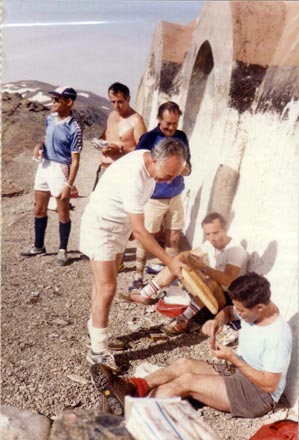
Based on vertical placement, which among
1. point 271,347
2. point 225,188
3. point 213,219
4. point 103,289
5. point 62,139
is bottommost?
point 103,289

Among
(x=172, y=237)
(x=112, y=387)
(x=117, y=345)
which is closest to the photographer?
(x=112, y=387)

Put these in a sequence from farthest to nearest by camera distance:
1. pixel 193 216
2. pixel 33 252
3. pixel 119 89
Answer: pixel 193 216 → pixel 33 252 → pixel 119 89

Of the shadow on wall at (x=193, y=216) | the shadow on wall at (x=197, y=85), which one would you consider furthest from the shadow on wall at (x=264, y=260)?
the shadow on wall at (x=197, y=85)

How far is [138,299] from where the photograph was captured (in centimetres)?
395

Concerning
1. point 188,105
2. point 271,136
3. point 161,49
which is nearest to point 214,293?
point 271,136

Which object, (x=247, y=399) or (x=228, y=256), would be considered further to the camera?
(x=228, y=256)

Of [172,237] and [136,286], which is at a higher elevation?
[172,237]

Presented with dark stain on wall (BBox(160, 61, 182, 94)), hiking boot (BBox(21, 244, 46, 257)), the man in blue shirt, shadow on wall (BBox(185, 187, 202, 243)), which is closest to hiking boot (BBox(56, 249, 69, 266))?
hiking boot (BBox(21, 244, 46, 257))

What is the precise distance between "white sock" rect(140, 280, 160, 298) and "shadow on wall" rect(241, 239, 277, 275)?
2.26 ft

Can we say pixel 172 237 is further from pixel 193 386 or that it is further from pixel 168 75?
pixel 168 75

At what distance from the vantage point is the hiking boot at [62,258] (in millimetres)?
4555

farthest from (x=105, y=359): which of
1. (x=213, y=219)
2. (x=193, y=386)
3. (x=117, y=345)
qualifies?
(x=213, y=219)

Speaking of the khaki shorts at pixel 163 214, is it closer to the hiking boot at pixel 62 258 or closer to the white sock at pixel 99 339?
the hiking boot at pixel 62 258

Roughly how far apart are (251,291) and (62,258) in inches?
92.5
